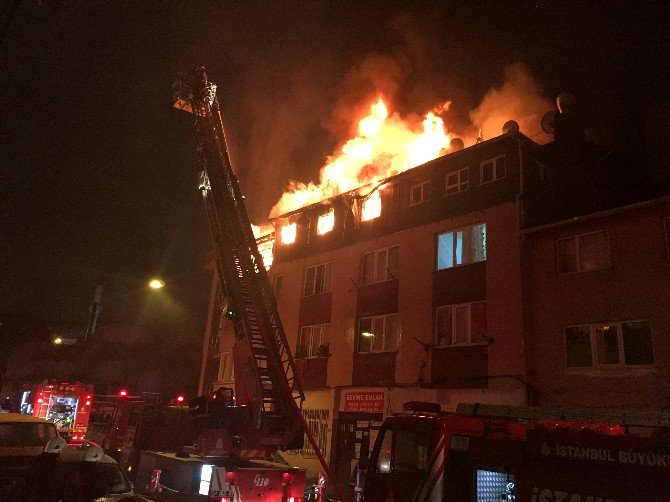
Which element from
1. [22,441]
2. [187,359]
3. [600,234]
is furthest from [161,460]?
[187,359]

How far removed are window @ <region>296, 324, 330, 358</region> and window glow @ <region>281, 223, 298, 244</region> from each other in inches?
193

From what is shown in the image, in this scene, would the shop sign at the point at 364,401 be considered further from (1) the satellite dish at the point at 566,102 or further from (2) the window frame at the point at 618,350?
(1) the satellite dish at the point at 566,102

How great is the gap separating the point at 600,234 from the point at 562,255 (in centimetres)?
118

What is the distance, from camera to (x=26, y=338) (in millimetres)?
52031

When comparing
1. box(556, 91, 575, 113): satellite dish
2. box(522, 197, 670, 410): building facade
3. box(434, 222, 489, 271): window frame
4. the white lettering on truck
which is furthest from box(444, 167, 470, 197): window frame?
the white lettering on truck

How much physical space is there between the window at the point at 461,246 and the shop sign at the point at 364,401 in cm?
514

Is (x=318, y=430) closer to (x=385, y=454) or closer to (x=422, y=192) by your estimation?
(x=422, y=192)

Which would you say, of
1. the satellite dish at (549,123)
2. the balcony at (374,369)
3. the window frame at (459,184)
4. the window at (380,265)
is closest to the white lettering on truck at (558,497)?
the balcony at (374,369)

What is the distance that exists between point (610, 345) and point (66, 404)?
20542mm

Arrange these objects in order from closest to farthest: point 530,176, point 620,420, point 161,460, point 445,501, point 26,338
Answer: point 445,501 → point 620,420 → point 161,460 → point 530,176 → point 26,338

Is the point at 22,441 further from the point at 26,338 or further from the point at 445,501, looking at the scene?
the point at 26,338

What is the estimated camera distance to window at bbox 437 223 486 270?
56.7 ft

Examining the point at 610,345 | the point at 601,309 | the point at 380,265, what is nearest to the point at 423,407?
the point at 610,345

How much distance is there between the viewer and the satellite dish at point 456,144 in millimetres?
22766
